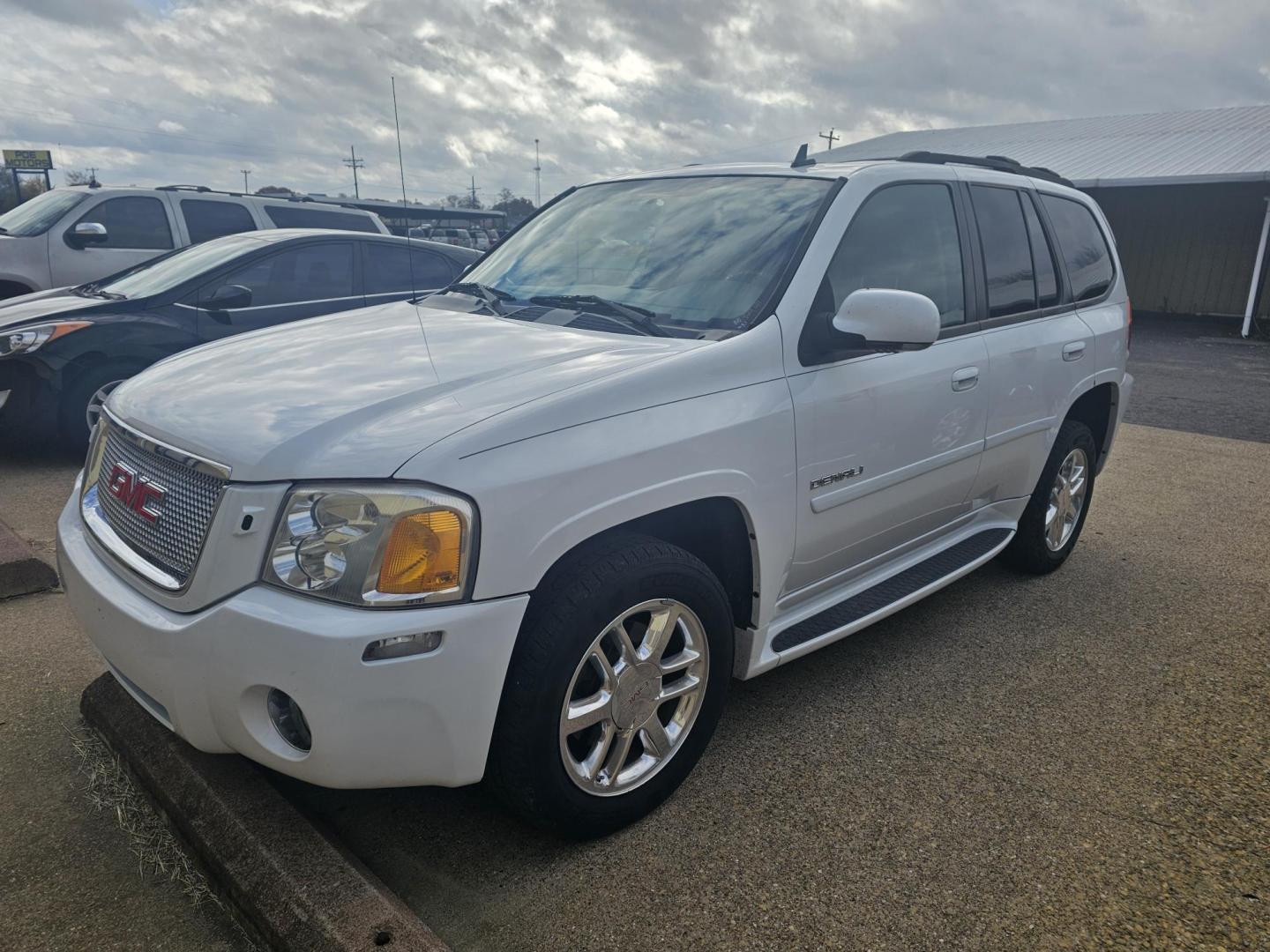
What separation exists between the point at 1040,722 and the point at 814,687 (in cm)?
76

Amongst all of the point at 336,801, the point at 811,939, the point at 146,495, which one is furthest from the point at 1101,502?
the point at 146,495

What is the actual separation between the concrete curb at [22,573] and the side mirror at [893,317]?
11.3ft

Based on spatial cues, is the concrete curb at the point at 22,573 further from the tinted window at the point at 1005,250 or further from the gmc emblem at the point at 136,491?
the tinted window at the point at 1005,250

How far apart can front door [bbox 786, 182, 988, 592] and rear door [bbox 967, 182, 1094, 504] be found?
6.3 inches

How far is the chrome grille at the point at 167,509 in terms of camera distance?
6.90ft

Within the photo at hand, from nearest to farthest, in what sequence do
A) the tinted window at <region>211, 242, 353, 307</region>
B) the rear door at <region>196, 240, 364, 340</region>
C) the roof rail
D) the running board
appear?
the running board
the roof rail
the rear door at <region>196, 240, 364, 340</region>
the tinted window at <region>211, 242, 353, 307</region>

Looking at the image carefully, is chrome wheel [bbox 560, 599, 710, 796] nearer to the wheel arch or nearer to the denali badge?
the denali badge

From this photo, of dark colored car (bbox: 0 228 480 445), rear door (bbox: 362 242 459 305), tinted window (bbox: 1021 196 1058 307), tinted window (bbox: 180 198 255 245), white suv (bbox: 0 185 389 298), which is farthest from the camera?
tinted window (bbox: 180 198 255 245)

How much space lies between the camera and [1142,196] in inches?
824

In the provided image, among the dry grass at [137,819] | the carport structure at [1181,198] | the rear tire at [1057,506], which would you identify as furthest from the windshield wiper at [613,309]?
the carport structure at [1181,198]

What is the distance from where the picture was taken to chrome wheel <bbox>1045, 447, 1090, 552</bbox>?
4.34 meters

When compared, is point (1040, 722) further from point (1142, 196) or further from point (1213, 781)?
point (1142, 196)

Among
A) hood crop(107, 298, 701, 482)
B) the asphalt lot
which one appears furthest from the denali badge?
the asphalt lot

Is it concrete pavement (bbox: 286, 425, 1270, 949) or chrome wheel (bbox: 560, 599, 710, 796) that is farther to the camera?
chrome wheel (bbox: 560, 599, 710, 796)
